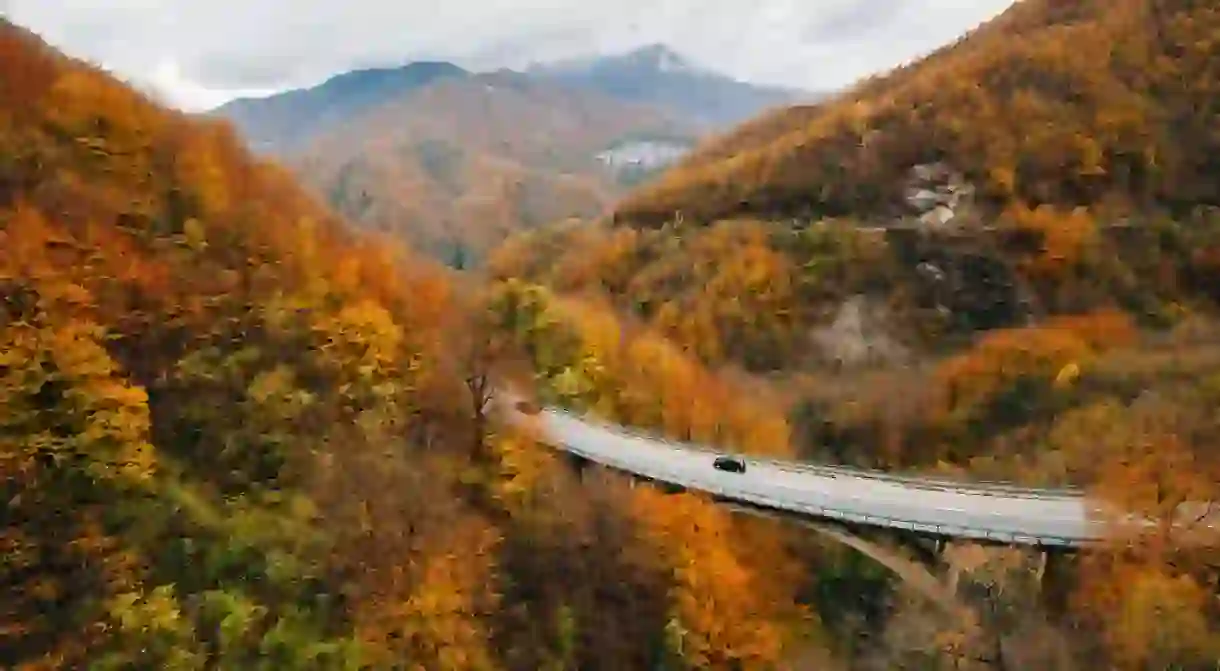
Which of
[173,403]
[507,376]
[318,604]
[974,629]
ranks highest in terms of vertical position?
[173,403]

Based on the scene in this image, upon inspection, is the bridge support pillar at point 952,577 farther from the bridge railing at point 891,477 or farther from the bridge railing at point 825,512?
the bridge railing at point 891,477

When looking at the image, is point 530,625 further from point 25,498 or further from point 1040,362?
point 1040,362

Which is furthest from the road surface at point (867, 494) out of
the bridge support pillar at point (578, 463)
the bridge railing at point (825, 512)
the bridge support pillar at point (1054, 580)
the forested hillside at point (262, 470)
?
the forested hillside at point (262, 470)

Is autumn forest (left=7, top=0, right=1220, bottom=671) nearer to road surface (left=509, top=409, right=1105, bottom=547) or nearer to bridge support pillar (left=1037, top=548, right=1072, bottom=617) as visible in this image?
bridge support pillar (left=1037, top=548, right=1072, bottom=617)

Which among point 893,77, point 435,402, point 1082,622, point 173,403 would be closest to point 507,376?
point 435,402

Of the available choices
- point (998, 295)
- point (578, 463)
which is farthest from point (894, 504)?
point (998, 295)

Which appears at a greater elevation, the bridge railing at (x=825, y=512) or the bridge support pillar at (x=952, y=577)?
the bridge railing at (x=825, y=512)

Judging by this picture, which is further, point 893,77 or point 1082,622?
point 893,77
